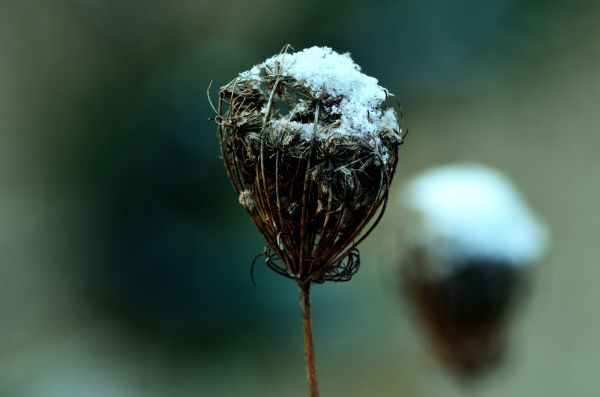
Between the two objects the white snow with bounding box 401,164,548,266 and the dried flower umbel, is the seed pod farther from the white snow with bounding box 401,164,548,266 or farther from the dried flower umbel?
the dried flower umbel

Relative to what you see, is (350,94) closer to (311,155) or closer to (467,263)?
(311,155)

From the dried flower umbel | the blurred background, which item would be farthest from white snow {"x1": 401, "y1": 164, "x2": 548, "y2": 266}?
the blurred background

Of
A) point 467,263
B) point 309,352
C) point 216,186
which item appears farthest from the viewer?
point 216,186

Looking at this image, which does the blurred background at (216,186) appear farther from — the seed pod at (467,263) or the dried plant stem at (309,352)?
the dried plant stem at (309,352)

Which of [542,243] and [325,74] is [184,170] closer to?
[542,243]

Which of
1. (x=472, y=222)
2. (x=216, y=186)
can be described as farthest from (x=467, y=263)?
(x=216, y=186)

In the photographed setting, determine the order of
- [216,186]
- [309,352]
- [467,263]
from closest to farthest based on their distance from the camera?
[309,352] → [467,263] → [216,186]

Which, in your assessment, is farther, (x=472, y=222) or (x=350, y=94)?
(x=472, y=222)
